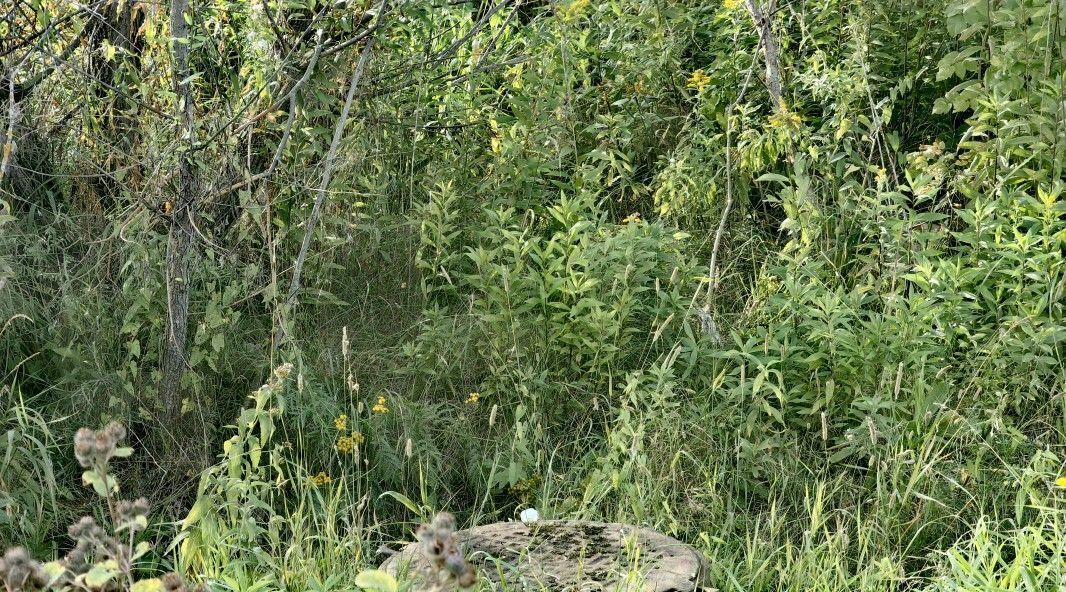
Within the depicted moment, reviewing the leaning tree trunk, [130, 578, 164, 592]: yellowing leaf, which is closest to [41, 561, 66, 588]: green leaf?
[130, 578, 164, 592]: yellowing leaf

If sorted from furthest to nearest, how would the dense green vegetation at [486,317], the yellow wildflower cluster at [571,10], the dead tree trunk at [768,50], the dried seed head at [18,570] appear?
the yellow wildflower cluster at [571,10]
the dead tree trunk at [768,50]
the dense green vegetation at [486,317]
the dried seed head at [18,570]

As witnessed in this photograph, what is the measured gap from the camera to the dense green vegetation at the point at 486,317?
11.2 ft

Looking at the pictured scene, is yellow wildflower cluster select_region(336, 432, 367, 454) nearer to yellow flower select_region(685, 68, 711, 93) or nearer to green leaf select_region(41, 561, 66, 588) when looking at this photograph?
green leaf select_region(41, 561, 66, 588)

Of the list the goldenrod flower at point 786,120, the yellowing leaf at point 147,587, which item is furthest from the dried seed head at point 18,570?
the goldenrod flower at point 786,120

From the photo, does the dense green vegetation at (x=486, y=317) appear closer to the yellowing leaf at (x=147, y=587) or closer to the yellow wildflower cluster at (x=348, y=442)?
the yellow wildflower cluster at (x=348, y=442)

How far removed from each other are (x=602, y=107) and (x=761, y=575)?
2631mm

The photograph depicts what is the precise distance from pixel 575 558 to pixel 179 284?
1.58 meters

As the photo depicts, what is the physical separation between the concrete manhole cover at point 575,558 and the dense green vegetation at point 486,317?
0.17m

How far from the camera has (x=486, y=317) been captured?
3.93 meters

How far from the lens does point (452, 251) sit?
4.59 m

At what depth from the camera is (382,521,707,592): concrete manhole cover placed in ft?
9.53

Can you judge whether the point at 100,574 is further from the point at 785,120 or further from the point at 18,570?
the point at 785,120

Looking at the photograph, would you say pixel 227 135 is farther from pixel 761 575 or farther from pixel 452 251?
pixel 761 575

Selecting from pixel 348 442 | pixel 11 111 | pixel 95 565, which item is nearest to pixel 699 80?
pixel 348 442
